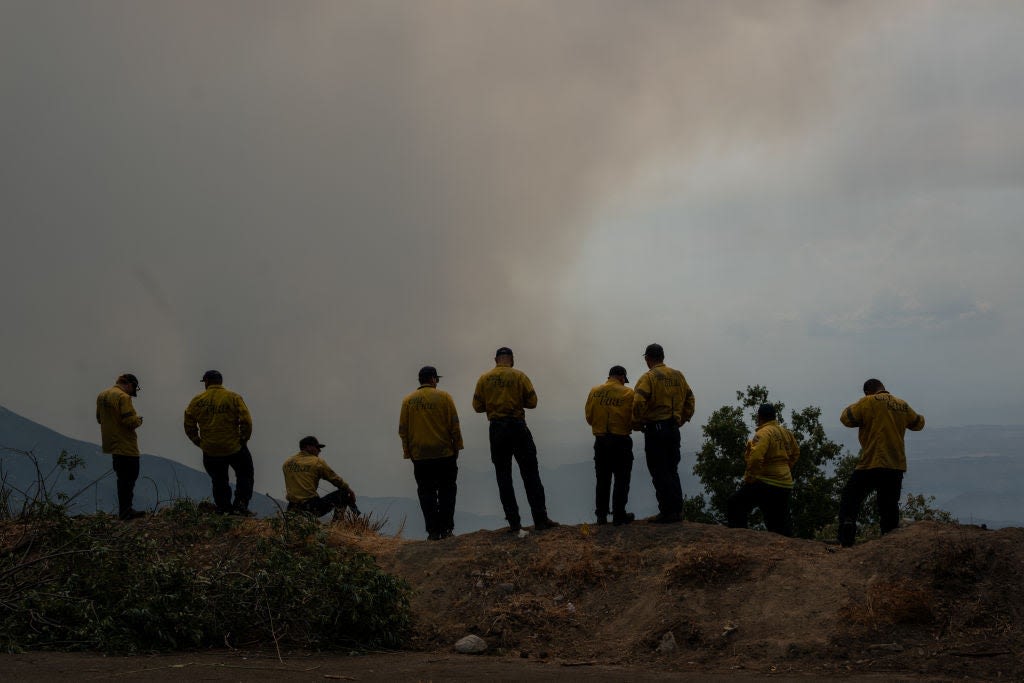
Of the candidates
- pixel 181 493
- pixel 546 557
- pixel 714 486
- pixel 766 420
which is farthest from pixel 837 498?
pixel 181 493

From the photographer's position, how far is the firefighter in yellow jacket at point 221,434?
13109 millimetres

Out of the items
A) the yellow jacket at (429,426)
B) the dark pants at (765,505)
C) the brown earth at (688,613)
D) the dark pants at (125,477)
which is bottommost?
the brown earth at (688,613)

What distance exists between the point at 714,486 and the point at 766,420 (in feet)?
42.2

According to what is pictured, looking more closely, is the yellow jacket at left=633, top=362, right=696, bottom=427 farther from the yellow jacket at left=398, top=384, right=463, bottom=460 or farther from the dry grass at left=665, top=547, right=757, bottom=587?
the yellow jacket at left=398, top=384, right=463, bottom=460

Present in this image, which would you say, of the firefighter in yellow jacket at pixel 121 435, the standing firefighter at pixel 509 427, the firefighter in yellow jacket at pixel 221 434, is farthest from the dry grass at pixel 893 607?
the firefighter in yellow jacket at pixel 121 435

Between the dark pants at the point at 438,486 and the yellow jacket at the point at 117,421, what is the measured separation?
4.30 meters

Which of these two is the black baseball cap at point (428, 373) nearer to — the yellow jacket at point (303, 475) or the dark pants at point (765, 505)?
the yellow jacket at point (303, 475)

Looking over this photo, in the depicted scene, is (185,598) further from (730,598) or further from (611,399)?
(730,598)

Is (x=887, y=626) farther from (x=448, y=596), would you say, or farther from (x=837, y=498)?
(x=837, y=498)

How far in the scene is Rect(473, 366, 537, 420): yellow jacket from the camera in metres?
11.9

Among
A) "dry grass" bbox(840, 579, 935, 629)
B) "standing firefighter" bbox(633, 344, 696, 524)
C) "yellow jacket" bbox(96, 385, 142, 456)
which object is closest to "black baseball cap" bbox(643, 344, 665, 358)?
"standing firefighter" bbox(633, 344, 696, 524)

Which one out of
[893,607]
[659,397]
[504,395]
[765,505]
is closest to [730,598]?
[893,607]

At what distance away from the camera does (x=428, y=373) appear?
1269cm

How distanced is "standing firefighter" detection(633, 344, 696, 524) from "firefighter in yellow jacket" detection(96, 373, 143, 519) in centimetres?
735
